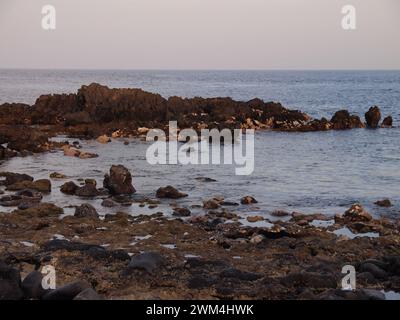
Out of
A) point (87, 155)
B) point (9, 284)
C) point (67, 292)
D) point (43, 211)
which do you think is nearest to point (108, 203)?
point (43, 211)

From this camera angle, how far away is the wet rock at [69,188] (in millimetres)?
23156

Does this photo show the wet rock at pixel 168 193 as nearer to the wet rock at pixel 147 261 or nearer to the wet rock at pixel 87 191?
the wet rock at pixel 87 191

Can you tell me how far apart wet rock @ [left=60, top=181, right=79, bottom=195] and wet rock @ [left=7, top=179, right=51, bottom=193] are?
0.61 m

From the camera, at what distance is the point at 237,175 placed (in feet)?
90.6

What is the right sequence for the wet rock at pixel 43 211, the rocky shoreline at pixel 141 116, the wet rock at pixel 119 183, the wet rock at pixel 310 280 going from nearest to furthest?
the wet rock at pixel 310 280, the wet rock at pixel 43 211, the wet rock at pixel 119 183, the rocky shoreline at pixel 141 116

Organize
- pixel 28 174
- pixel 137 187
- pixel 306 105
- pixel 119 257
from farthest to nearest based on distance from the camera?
pixel 306 105 → pixel 28 174 → pixel 137 187 → pixel 119 257

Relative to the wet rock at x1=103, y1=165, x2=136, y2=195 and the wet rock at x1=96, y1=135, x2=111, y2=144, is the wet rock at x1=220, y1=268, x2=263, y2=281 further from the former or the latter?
the wet rock at x1=96, y1=135, x2=111, y2=144

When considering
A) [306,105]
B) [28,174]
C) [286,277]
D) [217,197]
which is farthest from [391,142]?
[306,105]

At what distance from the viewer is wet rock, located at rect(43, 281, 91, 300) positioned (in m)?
11.3

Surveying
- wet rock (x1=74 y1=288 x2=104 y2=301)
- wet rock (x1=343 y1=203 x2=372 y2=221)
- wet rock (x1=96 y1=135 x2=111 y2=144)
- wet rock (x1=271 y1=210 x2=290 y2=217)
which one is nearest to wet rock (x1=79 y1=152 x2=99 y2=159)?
wet rock (x1=96 y1=135 x2=111 y2=144)

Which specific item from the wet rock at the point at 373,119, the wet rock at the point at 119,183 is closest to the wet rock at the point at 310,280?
the wet rock at the point at 119,183

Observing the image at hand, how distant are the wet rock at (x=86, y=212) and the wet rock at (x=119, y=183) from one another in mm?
3457
